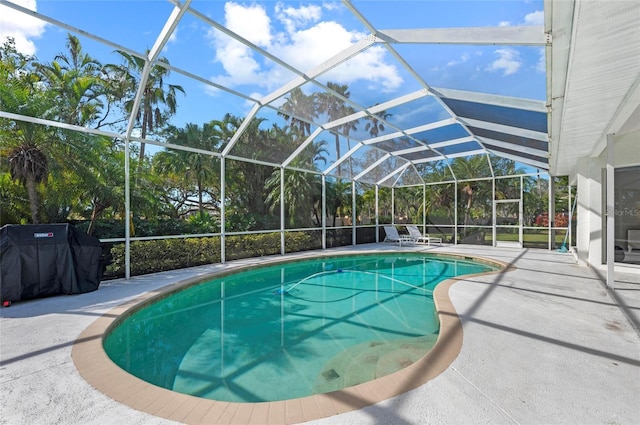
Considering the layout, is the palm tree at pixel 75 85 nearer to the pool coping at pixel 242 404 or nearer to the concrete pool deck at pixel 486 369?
the concrete pool deck at pixel 486 369

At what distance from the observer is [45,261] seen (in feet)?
16.7

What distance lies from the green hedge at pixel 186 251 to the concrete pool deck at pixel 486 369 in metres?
1.99

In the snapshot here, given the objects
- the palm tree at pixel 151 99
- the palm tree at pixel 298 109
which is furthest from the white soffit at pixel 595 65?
the palm tree at pixel 151 99

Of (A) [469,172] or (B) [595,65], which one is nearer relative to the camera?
(B) [595,65]

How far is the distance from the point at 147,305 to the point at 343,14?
5675 millimetres

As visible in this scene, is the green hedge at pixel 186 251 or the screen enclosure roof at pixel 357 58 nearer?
the screen enclosure roof at pixel 357 58

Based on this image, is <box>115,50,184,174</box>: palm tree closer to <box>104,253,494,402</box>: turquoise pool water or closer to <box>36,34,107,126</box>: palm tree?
<box>36,34,107,126</box>: palm tree

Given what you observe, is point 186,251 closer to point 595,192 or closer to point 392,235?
point 392,235

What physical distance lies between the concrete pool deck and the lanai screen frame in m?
3.02

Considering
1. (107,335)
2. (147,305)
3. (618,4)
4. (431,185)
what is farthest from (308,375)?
(431,185)

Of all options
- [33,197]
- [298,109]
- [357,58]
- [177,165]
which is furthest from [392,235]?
[33,197]

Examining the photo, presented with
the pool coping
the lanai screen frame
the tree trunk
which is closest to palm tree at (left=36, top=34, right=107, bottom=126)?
the tree trunk

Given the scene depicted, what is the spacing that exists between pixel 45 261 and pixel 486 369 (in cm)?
653

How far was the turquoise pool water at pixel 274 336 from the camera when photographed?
10.7ft
